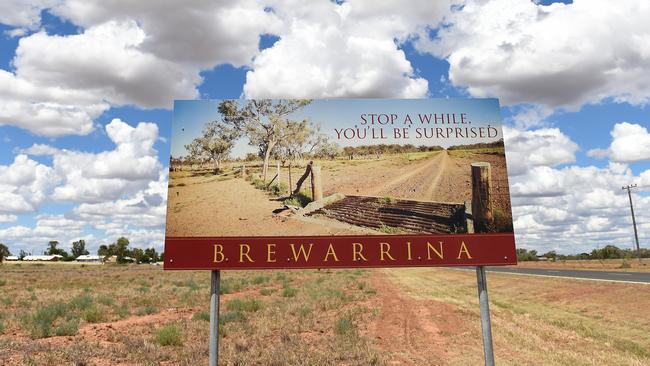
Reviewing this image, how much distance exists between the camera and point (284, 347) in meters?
12.7

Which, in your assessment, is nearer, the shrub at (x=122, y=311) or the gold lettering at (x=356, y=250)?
the gold lettering at (x=356, y=250)

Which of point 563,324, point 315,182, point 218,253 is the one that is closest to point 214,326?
point 218,253

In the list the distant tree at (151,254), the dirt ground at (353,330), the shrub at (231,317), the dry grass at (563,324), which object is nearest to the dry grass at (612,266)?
the dry grass at (563,324)

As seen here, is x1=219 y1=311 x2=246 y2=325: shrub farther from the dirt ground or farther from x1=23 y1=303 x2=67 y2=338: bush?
x1=23 y1=303 x2=67 y2=338: bush

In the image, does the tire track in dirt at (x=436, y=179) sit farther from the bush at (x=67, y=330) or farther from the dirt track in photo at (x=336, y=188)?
the bush at (x=67, y=330)

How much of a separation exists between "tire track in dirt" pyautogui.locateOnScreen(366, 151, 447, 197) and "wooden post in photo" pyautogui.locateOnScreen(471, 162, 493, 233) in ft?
2.29

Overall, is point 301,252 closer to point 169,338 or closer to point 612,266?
point 169,338

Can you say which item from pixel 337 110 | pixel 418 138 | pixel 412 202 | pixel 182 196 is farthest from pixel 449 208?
pixel 182 196

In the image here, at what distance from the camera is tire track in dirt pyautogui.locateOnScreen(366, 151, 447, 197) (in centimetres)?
821

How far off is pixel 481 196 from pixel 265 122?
443cm

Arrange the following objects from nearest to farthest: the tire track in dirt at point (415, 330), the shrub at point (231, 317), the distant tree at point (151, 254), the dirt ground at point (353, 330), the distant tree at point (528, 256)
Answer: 1. the dirt ground at point (353, 330)
2. the tire track in dirt at point (415, 330)
3. the shrub at point (231, 317)
4. the distant tree at point (528, 256)
5. the distant tree at point (151, 254)

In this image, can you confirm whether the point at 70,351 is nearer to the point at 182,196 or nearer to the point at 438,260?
the point at 182,196

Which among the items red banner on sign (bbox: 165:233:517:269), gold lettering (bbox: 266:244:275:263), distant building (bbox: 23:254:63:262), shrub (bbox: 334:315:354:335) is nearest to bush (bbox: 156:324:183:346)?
shrub (bbox: 334:315:354:335)

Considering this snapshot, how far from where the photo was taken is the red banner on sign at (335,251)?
25.3 ft
